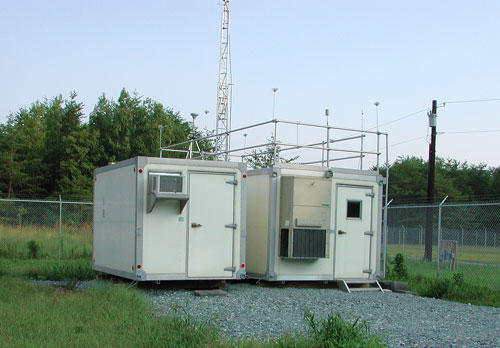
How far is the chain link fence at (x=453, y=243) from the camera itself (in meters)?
18.5

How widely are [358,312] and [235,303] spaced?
2.14m

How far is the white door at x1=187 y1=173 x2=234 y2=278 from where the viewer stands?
1207cm

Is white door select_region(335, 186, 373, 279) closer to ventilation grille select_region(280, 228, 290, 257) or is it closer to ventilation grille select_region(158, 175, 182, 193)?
ventilation grille select_region(280, 228, 290, 257)

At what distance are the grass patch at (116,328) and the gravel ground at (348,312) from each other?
0.69m

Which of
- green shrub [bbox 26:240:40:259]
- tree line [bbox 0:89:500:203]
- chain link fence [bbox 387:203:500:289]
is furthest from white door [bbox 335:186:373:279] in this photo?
tree line [bbox 0:89:500:203]

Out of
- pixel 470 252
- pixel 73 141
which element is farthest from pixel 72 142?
pixel 470 252

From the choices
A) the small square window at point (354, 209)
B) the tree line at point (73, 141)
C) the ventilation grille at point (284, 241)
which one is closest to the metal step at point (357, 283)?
the small square window at point (354, 209)

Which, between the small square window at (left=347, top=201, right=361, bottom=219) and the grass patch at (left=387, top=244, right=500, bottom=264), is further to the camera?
the grass patch at (left=387, top=244, right=500, bottom=264)

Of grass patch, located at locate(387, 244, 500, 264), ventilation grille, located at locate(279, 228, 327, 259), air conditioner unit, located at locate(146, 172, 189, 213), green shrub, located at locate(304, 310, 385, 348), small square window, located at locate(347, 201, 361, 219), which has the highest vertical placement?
air conditioner unit, located at locate(146, 172, 189, 213)

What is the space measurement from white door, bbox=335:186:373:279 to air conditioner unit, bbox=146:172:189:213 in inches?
152

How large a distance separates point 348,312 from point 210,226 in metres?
3.46

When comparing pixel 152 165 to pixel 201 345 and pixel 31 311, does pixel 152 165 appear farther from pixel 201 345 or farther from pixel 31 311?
pixel 201 345

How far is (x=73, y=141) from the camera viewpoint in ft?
140

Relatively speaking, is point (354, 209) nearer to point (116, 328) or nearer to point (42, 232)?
point (116, 328)
